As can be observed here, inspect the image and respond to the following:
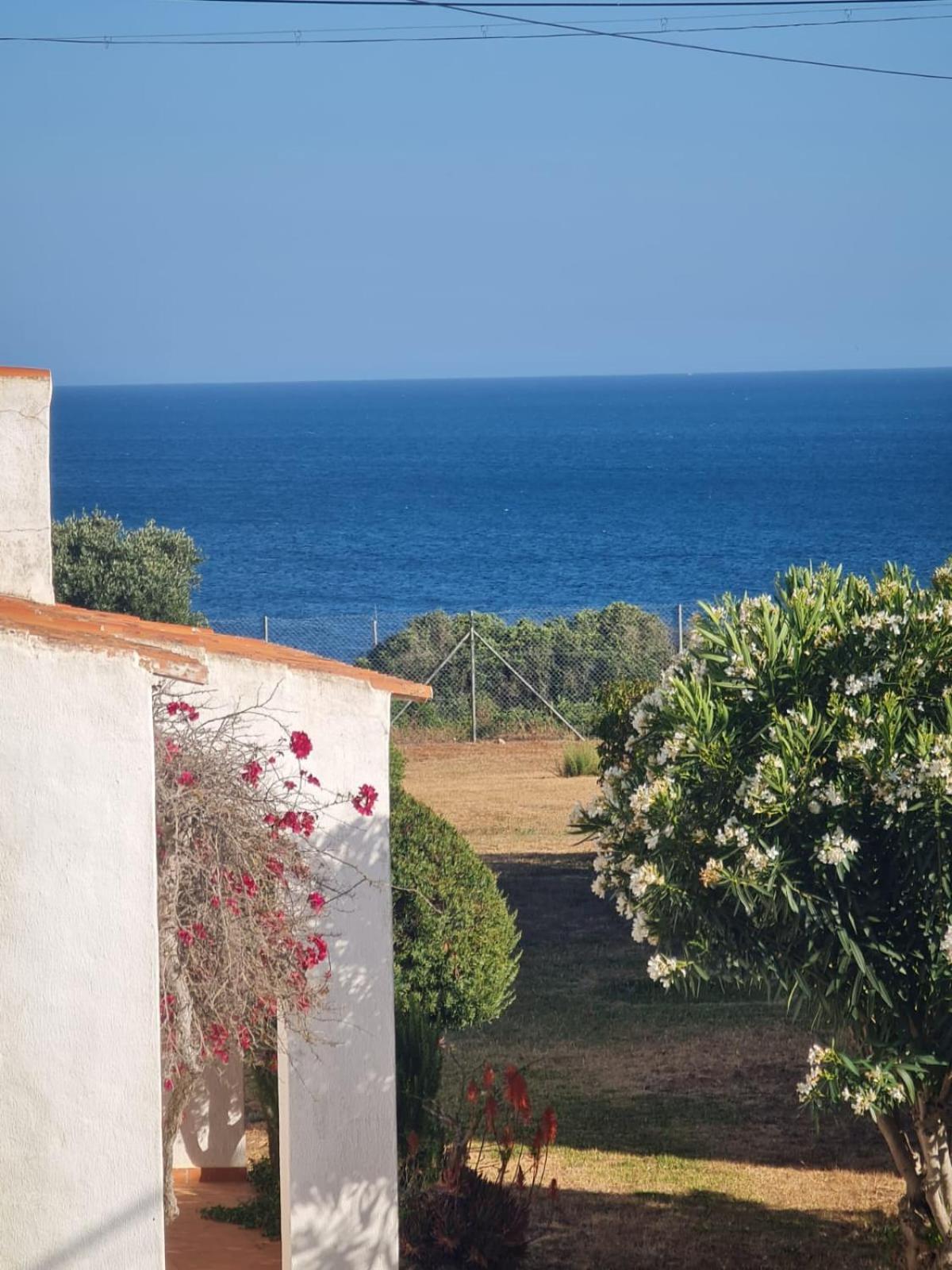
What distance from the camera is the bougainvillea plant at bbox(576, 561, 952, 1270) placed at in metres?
5.77

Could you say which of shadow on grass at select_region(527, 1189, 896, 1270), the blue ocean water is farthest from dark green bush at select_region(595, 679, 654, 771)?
the blue ocean water

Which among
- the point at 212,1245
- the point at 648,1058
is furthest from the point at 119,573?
the point at 212,1245

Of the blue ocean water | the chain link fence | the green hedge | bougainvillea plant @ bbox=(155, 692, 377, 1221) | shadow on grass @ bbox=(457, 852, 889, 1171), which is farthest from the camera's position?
the blue ocean water

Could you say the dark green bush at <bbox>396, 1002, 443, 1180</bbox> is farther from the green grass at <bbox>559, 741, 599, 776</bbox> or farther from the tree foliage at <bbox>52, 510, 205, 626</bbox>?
the tree foliage at <bbox>52, 510, 205, 626</bbox>

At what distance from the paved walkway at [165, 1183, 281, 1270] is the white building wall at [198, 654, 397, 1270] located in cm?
131

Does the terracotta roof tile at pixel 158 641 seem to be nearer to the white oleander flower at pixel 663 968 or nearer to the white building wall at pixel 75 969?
the white building wall at pixel 75 969

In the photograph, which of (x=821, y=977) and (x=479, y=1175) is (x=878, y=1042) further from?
(x=479, y=1175)

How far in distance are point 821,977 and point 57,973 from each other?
302 centimetres

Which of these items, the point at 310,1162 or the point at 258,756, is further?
the point at 310,1162

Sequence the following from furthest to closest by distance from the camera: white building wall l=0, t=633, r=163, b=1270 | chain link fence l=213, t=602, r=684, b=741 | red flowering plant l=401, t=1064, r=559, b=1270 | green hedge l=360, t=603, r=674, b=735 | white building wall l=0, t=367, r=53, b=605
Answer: green hedge l=360, t=603, r=674, b=735 < chain link fence l=213, t=602, r=684, b=741 < red flowering plant l=401, t=1064, r=559, b=1270 < white building wall l=0, t=367, r=53, b=605 < white building wall l=0, t=633, r=163, b=1270

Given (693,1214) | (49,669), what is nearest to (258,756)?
(49,669)

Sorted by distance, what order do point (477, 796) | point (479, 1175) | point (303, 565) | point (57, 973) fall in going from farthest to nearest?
point (303, 565)
point (477, 796)
point (479, 1175)
point (57, 973)

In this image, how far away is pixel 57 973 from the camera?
452 cm

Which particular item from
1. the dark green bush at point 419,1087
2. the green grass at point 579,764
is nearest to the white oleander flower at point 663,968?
the dark green bush at point 419,1087
